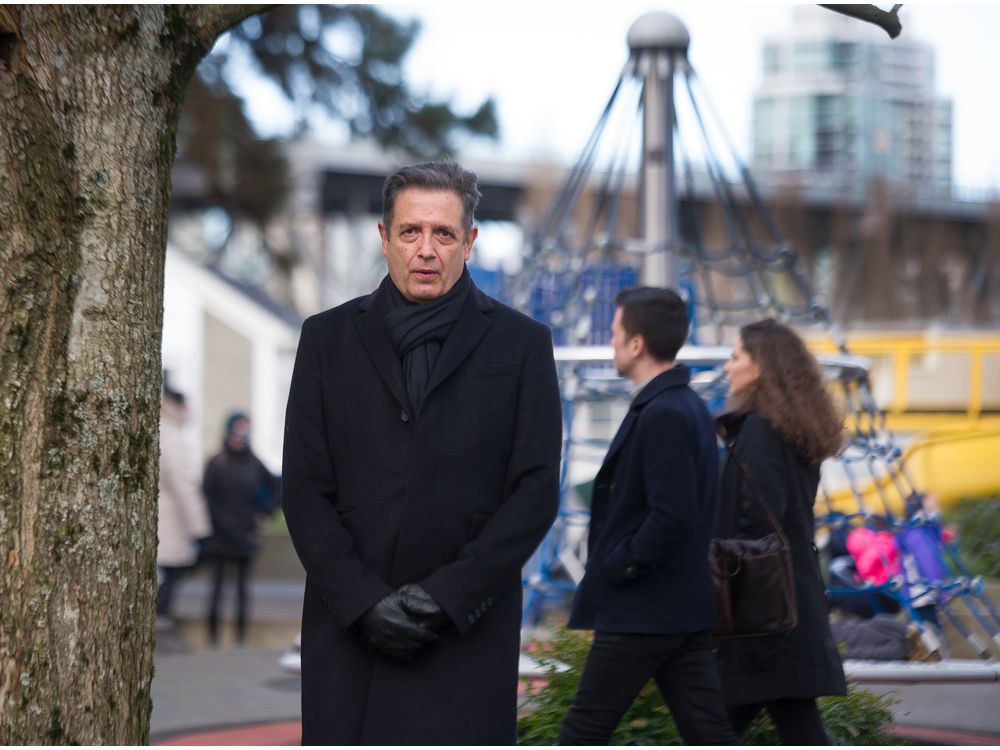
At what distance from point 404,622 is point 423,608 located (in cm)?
5

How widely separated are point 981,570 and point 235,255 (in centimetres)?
2458

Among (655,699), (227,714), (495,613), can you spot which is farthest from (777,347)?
(227,714)

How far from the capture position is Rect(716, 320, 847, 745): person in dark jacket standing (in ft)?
13.5

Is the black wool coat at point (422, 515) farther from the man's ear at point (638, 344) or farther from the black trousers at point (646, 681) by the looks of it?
the man's ear at point (638, 344)

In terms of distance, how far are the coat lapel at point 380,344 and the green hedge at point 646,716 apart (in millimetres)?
1996

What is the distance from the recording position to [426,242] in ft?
9.92

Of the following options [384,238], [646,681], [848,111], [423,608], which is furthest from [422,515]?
[848,111]

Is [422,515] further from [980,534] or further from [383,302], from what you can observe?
[980,534]

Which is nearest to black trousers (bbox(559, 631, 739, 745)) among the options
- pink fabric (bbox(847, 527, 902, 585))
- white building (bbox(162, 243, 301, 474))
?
pink fabric (bbox(847, 527, 902, 585))

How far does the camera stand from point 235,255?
32.4 m

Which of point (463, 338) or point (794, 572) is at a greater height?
point (463, 338)

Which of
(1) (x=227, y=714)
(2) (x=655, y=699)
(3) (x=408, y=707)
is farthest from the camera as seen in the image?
(1) (x=227, y=714)

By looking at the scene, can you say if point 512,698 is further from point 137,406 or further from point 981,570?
point 981,570

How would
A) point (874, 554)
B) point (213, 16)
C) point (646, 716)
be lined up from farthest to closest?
point (874, 554) → point (646, 716) → point (213, 16)
